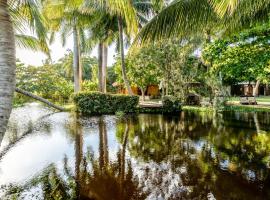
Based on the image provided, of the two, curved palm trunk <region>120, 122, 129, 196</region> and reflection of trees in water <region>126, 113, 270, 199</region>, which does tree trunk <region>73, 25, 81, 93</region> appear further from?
curved palm trunk <region>120, 122, 129, 196</region>

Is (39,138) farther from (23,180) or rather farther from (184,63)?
(184,63)

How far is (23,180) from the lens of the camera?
213 inches

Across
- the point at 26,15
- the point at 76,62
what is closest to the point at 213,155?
the point at 26,15

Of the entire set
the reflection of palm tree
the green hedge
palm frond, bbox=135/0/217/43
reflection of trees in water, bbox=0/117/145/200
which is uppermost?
palm frond, bbox=135/0/217/43

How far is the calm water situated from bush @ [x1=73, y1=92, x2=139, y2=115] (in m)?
7.34

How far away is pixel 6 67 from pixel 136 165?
13.7 ft

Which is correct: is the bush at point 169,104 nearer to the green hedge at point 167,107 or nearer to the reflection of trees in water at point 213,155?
the green hedge at point 167,107

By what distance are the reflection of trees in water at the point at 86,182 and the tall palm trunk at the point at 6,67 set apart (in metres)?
2.28

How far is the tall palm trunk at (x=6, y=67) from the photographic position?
2.71 metres

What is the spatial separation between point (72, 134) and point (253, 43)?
986cm

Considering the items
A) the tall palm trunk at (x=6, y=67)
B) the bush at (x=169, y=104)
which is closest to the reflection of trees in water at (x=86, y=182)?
the tall palm trunk at (x=6, y=67)

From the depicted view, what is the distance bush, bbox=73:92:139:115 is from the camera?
1812 centimetres

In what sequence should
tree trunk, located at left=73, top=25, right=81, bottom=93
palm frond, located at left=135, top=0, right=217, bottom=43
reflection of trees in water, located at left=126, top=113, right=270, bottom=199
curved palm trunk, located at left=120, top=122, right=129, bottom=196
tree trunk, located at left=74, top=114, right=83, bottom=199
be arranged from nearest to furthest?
reflection of trees in water, located at left=126, top=113, right=270, bottom=199 < tree trunk, located at left=74, top=114, right=83, bottom=199 < curved palm trunk, located at left=120, top=122, right=129, bottom=196 < palm frond, located at left=135, top=0, right=217, bottom=43 < tree trunk, located at left=73, top=25, right=81, bottom=93

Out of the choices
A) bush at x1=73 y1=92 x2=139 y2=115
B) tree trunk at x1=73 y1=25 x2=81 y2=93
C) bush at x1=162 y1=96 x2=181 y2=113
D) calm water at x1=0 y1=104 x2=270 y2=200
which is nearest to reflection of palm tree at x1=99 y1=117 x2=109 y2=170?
calm water at x1=0 y1=104 x2=270 y2=200
